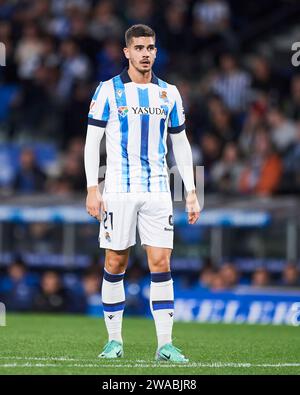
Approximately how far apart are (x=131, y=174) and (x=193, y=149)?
10.0 metres

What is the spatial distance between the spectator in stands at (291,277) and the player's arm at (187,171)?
24.9 feet

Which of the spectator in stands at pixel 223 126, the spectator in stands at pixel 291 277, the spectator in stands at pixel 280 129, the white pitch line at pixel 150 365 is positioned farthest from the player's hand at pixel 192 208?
the spectator in stands at pixel 223 126

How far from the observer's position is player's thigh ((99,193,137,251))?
8.93 metres

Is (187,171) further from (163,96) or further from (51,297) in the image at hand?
(51,297)

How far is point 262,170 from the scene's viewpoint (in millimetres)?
17953

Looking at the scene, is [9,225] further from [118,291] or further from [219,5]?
[118,291]

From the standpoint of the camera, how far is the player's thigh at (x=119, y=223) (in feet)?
29.3

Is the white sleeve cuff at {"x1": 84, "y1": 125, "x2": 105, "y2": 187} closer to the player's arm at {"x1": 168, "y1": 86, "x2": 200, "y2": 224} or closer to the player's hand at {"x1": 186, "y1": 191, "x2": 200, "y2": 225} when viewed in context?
the player's arm at {"x1": 168, "y1": 86, "x2": 200, "y2": 224}

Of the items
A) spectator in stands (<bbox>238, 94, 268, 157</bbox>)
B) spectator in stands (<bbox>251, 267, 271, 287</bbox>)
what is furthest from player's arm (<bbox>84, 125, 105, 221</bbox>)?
spectator in stands (<bbox>238, 94, 268, 157</bbox>)

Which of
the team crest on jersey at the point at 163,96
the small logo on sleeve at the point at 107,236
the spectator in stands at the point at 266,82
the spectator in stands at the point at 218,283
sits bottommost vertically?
the spectator in stands at the point at 218,283

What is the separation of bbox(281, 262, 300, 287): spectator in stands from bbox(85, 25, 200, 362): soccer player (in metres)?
7.71

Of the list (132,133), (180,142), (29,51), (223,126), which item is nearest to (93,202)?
(132,133)

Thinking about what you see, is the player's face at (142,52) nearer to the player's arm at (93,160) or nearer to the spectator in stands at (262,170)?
the player's arm at (93,160)
